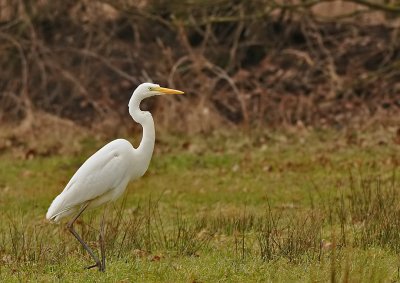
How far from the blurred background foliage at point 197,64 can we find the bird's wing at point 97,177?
31.1 feet

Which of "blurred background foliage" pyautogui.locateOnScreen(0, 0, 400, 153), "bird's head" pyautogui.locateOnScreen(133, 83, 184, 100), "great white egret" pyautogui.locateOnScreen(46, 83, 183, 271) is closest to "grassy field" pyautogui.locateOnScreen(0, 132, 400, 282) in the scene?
"great white egret" pyautogui.locateOnScreen(46, 83, 183, 271)

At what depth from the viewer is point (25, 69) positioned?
18.4 m

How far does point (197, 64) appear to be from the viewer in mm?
17859

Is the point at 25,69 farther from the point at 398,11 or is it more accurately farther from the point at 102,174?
the point at 102,174

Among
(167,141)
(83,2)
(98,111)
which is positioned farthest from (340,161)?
(83,2)

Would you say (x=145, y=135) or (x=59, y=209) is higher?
(x=145, y=135)

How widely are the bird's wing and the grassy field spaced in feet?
1.47

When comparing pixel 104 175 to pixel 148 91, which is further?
pixel 148 91

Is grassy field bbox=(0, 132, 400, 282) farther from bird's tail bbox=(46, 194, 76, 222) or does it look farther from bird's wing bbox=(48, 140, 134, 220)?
bird's wing bbox=(48, 140, 134, 220)

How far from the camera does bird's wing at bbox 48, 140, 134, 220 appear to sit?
24.8 feet

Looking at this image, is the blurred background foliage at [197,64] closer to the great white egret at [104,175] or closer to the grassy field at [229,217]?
the grassy field at [229,217]

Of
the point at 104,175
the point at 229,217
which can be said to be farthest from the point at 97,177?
the point at 229,217

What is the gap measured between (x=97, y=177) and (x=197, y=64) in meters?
10.4

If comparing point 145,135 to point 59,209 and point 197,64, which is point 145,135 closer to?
point 59,209
